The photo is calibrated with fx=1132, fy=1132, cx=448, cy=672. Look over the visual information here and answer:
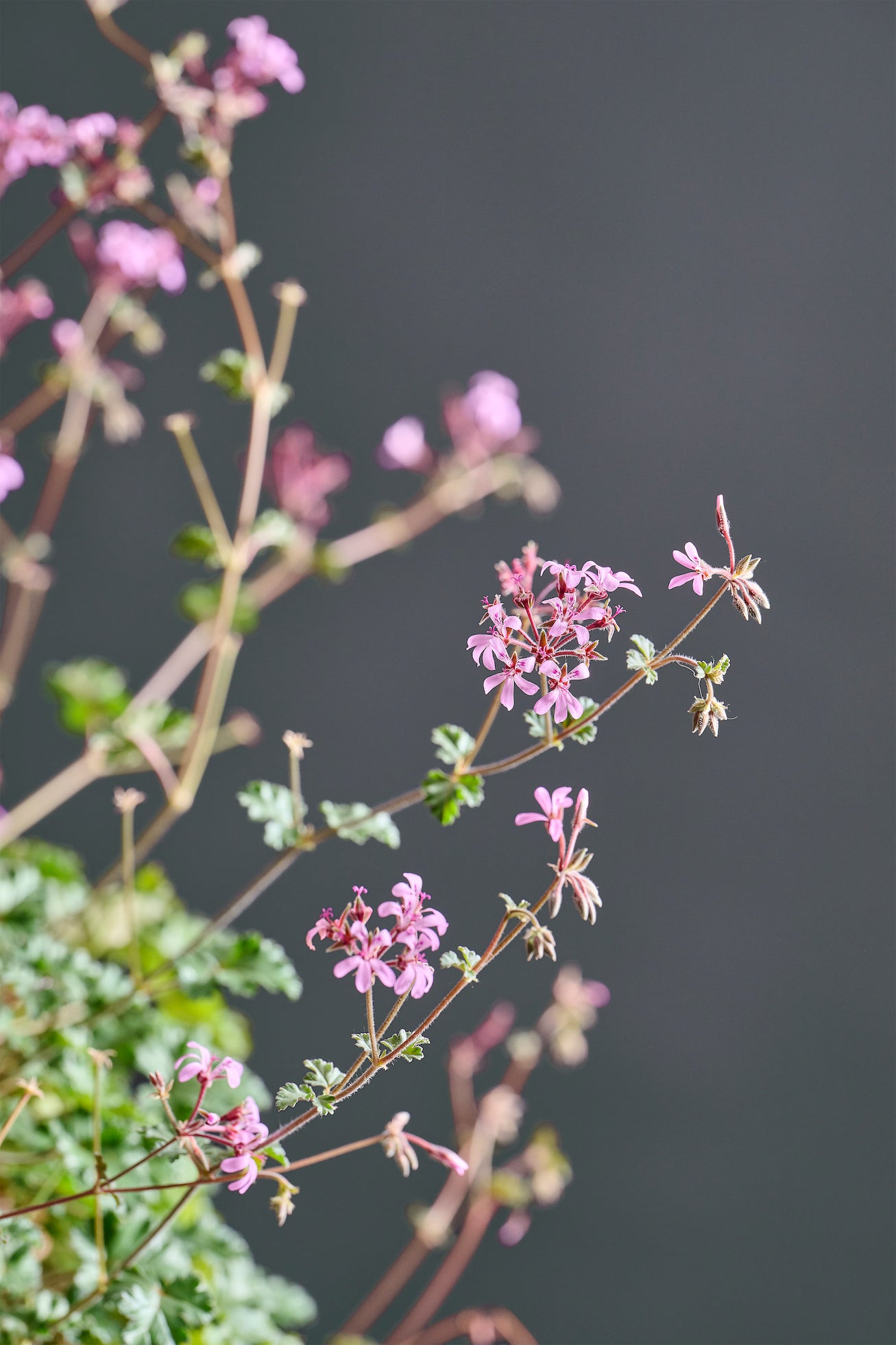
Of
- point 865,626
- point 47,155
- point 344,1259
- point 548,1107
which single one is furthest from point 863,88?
point 344,1259

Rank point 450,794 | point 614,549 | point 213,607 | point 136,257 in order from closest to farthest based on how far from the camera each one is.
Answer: point 450,794 < point 136,257 < point 213,607 < point 614,549

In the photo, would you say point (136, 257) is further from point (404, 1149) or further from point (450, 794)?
point (404, 1149)

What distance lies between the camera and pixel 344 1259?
1.64 metres

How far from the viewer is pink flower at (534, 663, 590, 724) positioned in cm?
58

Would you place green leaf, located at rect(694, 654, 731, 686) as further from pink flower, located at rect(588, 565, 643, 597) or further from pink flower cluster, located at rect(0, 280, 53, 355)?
pink flower cluster, located at rect(0, 280, 53, 355)

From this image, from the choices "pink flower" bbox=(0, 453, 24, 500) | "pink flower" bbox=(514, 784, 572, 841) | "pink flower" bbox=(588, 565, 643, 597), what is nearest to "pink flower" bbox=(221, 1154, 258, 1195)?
"pink flower" bbox=(514, 784, 572, 841)

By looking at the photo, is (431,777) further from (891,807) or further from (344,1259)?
(344,1259)

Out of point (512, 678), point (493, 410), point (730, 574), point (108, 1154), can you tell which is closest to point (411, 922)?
point (512, 678)

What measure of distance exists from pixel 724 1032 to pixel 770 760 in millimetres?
388

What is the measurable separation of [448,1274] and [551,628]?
1192 millimetres

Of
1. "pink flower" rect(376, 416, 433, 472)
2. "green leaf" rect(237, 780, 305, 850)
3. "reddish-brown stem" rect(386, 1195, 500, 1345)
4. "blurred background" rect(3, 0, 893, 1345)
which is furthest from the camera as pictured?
"blurred background" rect(3, 0, 893, 1345)

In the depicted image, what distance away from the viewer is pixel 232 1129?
57cm

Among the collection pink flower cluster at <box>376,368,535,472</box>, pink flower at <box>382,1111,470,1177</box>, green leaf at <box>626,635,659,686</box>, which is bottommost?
pink flower at <box>382,1111,470,1177</box>

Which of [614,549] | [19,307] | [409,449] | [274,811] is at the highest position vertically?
[614,549]
